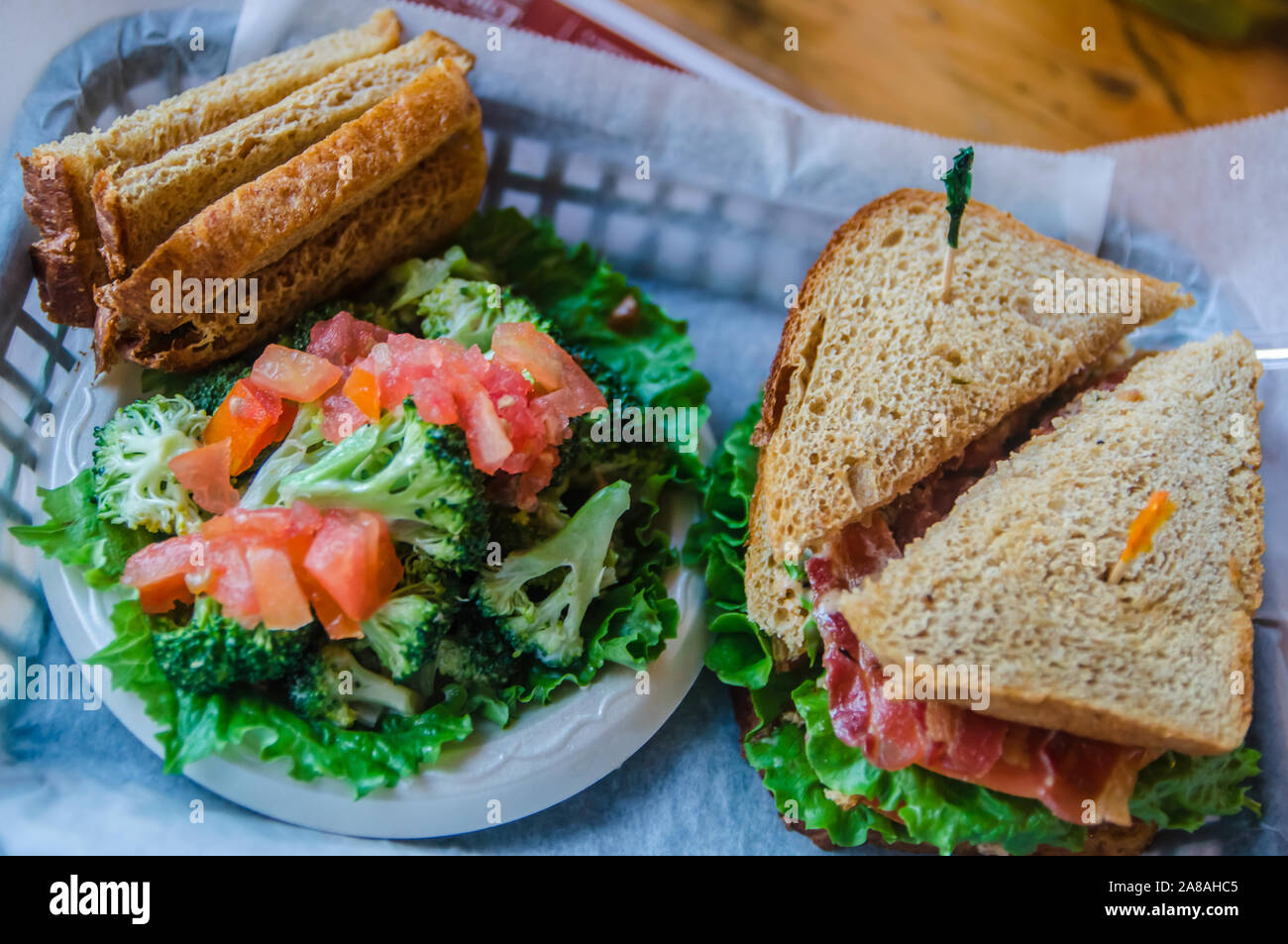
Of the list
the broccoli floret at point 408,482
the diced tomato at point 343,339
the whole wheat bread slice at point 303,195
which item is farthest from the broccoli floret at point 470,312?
the broccoli floret at point 408,482

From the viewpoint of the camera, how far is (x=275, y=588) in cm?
191

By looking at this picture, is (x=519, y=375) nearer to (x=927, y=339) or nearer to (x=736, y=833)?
(x=927, y=339)

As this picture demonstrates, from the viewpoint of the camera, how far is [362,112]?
244cm

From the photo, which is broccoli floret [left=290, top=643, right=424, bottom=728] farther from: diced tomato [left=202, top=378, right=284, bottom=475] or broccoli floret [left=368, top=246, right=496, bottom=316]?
broccoli floret [left=368, top=246, right=496, bottom=316]

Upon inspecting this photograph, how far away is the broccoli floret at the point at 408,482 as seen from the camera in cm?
197

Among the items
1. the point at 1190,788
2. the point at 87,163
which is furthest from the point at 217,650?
the point at 1190,788

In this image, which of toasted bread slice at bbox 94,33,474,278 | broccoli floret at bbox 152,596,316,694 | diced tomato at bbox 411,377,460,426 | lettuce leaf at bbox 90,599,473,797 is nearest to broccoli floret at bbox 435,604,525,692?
lettuce leaf at bbox 90,599,473,797

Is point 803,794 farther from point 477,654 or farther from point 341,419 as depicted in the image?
point 341,419

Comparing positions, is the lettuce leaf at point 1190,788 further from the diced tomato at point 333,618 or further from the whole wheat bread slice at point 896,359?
the diced tomato at point 333,618

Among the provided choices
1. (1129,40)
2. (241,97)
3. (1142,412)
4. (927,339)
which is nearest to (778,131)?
(927,339)

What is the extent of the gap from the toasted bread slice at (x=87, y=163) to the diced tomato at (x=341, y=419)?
69 centimetres

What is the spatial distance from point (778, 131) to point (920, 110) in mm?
506
